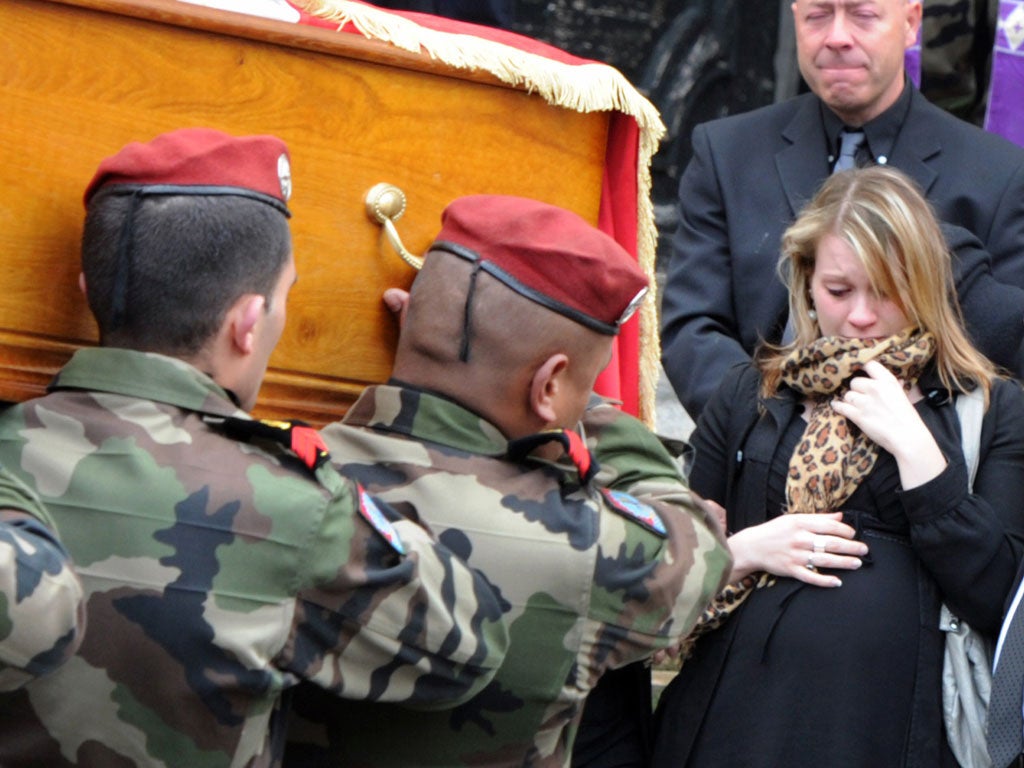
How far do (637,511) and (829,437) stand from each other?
784 millimetres

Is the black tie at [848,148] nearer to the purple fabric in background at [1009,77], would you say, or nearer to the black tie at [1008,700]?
the purple fabric in background at [1009,77]

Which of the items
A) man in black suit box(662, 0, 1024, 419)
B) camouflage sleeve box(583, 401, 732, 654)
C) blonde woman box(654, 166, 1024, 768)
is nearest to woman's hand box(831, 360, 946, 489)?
blonde woman box(654, 166, 1024, 768)

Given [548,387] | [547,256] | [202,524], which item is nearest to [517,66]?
[547,256]

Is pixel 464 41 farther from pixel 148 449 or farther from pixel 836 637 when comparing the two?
pixel 836 637

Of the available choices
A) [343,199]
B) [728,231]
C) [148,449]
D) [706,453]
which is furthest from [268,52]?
[728,231]

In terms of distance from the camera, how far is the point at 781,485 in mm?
2955

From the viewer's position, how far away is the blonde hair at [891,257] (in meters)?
2.93

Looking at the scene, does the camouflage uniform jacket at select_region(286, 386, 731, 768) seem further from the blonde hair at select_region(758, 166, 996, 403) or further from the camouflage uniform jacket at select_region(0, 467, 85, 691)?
the blonde hair at select_region(758, 166, 996, 403)

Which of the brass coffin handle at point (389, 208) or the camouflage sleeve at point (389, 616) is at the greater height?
the brass coffin handle at point (389, 208)

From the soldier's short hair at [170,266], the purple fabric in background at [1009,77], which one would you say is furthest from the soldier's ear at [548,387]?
the purple fabric in background at [1009,77]

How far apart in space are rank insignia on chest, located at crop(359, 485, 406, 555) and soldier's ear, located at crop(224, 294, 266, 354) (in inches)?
9.0

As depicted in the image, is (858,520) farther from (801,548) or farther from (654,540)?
(654,540)

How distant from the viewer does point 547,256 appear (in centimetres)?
214

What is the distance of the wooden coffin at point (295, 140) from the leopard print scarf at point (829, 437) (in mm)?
609
